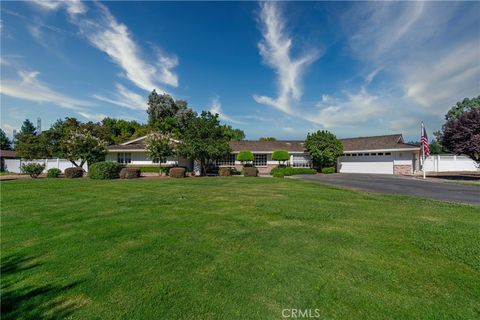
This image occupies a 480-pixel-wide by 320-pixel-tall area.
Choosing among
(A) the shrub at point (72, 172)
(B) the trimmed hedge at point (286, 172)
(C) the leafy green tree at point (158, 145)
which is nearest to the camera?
(A) the shrub at point (72, 172)

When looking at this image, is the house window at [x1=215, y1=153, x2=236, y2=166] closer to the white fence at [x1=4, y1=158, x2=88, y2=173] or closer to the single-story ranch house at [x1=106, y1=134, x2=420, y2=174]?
the single-story ranch house at [x1=106, y1=134, x2=420, y2=174]

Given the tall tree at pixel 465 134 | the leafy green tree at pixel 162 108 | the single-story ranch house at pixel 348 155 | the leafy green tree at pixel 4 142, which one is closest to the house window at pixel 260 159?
the single-story ranch house at pixel 348 155

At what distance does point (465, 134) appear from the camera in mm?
19688

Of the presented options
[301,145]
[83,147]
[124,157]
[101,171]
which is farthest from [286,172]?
[83,147]

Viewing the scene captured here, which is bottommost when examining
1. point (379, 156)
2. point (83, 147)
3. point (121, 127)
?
point (379, 156)

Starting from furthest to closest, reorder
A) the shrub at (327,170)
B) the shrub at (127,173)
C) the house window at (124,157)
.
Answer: the house window at (124,157) < the shrub at (327,170) < the shrub at (127,173)

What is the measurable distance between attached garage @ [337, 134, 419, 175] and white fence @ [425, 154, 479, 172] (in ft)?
14.0

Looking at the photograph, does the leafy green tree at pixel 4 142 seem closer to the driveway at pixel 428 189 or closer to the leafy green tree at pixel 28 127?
the leafy green tree at pixel 28 127

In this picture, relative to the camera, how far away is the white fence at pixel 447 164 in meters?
30.0

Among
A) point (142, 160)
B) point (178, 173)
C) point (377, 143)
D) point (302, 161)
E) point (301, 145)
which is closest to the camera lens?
point (178, 173)

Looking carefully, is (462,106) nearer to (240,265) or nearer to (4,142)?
(240,265)

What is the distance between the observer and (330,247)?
182 inches

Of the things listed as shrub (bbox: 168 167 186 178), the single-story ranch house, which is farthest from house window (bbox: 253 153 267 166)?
shrub (bbox: 168 167 186 178)

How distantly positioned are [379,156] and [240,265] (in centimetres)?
2909
